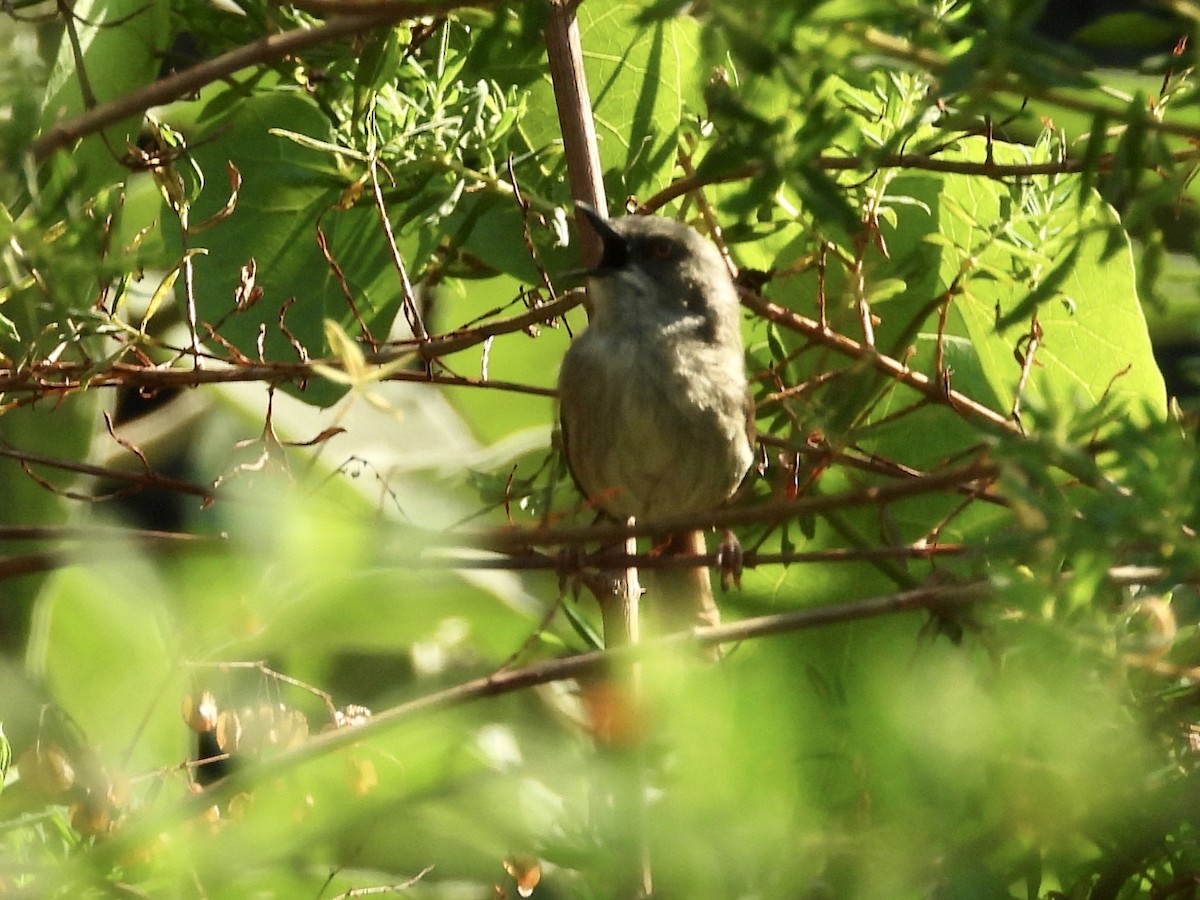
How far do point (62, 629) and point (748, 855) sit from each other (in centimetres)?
179

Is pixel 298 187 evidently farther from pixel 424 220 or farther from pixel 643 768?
pixel 643 768

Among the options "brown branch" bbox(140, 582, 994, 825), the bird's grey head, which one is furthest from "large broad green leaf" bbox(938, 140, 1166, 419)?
"brown branch" bbox(140, 582, 994, 825)

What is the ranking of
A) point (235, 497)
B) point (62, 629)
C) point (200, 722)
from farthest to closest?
point (62, 629) < point (200, 722) < point (235, 497)

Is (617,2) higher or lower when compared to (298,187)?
higher

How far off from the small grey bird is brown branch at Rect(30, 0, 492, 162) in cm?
174

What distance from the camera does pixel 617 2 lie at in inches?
100

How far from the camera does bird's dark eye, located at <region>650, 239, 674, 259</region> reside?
3146 millimetres

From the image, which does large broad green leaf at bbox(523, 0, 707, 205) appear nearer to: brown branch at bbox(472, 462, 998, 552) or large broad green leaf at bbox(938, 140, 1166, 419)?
large broad green leaf at bbox(938, 140, 1166, 419)

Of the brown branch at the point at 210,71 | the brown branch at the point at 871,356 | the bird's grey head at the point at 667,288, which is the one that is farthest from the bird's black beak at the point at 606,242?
the brown branch at the point at 210,71

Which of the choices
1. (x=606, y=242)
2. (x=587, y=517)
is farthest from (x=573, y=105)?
(x=587, y=517)

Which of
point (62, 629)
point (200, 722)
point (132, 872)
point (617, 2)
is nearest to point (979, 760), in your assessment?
point (132, 872)

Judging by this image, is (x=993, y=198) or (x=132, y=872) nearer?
(x=132, y=872)

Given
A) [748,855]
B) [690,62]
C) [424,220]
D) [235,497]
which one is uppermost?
[690,62]

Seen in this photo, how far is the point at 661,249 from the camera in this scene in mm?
3193
